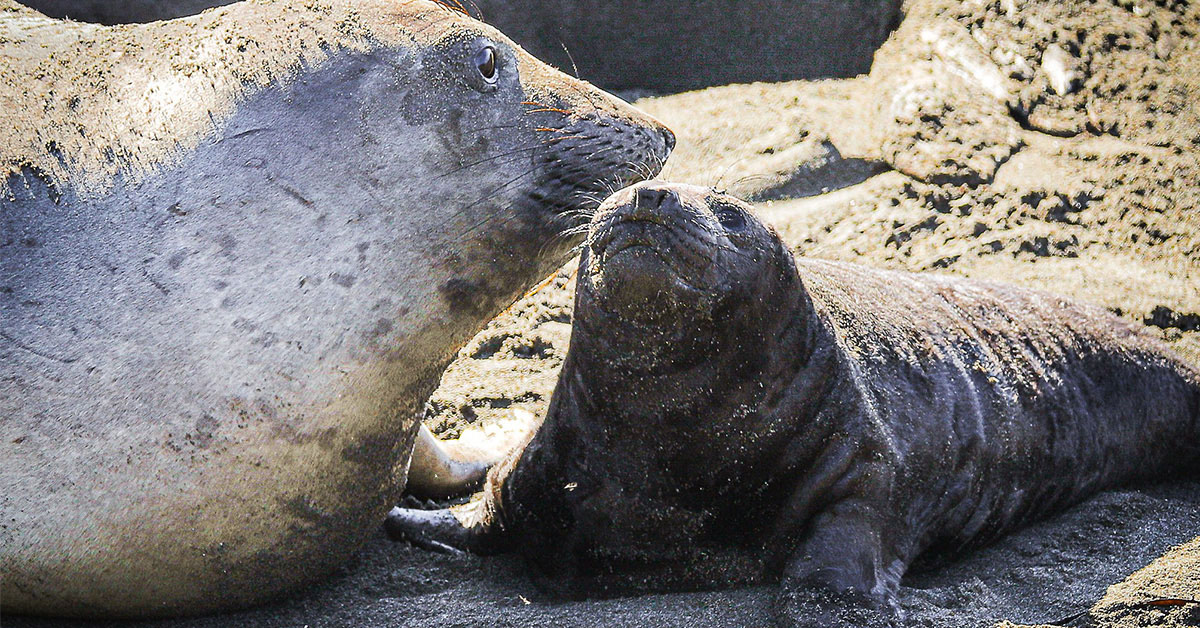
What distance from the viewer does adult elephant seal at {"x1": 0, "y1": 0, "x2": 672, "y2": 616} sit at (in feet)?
9.29

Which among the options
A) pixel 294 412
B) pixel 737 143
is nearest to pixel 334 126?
pixel 294 412

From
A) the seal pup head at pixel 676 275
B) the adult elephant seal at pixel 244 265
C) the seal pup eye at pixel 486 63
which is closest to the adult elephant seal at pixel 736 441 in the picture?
the seal pup head at pixel 676 275

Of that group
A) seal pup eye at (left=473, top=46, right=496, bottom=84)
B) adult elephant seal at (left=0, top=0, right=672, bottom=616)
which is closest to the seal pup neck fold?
adult elephant seal at (left=0, top=0, right=672, bottom=616)

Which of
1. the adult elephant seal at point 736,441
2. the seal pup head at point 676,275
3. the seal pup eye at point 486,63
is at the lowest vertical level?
the adult elephant seal at point 736,441

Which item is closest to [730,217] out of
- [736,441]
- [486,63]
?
[736,441]

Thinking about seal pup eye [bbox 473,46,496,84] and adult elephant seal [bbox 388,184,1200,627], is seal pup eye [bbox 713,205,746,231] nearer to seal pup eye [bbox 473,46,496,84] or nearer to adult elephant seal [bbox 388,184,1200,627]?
adult elephant seal [bbox 388,184,1200,627]

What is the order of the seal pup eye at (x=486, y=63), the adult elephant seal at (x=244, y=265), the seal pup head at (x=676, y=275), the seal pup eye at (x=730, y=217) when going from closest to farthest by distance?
the adult elephant seal at (x=244, y=265) → the seal pup head at (x=676, y=275) → the seal pup eye at (x=730, y=217) → the seal pup eye at (x=486, y=63)

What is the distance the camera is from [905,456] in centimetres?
A: 340

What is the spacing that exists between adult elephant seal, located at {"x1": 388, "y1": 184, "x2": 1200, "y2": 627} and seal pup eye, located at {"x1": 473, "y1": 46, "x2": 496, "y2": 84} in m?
0.53

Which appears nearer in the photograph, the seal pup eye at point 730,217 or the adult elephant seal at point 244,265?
the adult elephant seal at point 244,265

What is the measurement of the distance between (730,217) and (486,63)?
2.43 feet

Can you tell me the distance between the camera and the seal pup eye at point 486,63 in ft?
10.9

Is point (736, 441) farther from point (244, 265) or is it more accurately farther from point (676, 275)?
point (244, 265)

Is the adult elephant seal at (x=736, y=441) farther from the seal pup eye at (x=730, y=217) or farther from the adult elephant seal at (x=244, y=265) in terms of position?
the adult elephant seal at (x=244, y=265)
